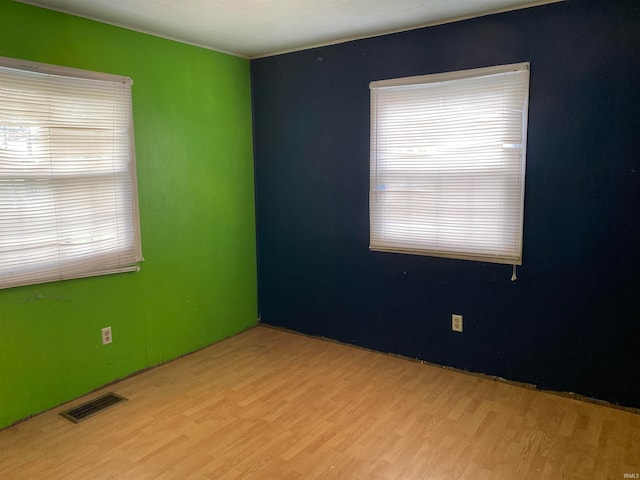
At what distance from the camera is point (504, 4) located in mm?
2730

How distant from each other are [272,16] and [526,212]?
6.42ft

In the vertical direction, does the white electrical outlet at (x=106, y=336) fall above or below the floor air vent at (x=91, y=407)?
above

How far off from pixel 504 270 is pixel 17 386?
2953 millimetres

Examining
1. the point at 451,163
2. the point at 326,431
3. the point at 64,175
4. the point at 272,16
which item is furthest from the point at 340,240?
the point at 64,175

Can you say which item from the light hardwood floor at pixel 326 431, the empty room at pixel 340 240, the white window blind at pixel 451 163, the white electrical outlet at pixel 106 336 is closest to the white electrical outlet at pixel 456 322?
the empty room at pixel 340 240

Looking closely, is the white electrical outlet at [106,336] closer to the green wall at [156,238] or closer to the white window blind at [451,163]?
the green wall at [156,238]

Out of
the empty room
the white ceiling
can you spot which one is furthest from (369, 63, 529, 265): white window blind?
the white ceiling

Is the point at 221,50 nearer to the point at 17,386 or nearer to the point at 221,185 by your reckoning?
the point at 221,185

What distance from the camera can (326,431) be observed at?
2561mm

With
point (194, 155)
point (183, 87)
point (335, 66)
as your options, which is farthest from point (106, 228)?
point (335, 66)

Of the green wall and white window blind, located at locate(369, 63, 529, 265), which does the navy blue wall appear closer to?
white window blind, located at locate(369, 63, 529, 265)

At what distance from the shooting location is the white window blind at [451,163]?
2877 mm

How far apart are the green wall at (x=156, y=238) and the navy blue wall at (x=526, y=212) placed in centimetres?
34

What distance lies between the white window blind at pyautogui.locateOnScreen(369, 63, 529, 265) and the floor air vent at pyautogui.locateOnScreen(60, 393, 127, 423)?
203 centimetres
